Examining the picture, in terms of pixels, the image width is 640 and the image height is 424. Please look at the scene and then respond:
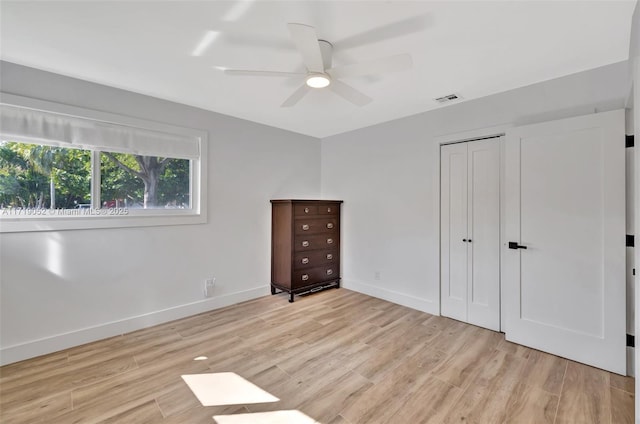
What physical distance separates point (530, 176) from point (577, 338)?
143cm

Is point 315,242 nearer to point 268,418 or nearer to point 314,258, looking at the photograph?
point 314,258

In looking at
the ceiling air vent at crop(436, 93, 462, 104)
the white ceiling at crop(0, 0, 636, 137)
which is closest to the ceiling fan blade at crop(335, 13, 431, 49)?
the white ceiling at crop(0, 0, 636, 137)

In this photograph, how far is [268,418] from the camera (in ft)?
5.47

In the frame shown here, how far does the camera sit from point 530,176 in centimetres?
250

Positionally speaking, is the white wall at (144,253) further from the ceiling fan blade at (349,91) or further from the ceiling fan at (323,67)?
the ceiling fan blade at (349,91)

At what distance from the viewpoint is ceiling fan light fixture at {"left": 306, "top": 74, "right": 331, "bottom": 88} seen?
203 cm

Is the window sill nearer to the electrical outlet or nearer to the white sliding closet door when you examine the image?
the electrical outlet

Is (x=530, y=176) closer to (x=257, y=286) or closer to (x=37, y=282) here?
(x=257, y=286)

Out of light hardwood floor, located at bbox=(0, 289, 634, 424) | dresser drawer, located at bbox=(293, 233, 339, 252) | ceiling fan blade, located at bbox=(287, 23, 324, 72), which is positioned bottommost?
light hardwood floor, located at bbox=(0, 289, 634, 424)

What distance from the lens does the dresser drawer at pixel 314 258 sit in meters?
3.72

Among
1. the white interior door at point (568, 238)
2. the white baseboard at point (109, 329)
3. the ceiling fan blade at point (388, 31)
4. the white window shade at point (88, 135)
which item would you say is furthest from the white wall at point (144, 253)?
the white interior door at point (568, 238)

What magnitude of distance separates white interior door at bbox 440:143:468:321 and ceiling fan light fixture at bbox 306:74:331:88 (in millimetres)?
1823

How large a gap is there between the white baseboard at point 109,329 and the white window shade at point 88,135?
1.73 meters

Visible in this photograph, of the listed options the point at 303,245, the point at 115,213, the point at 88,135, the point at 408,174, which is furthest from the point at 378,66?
the point at 115,213
